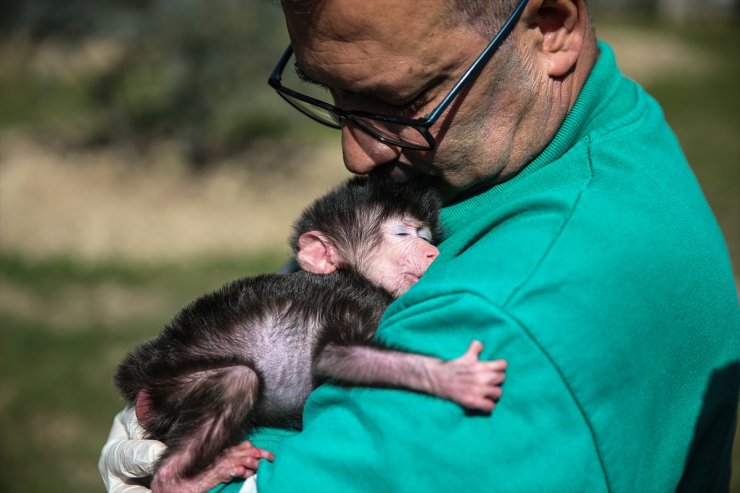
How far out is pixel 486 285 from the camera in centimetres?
208

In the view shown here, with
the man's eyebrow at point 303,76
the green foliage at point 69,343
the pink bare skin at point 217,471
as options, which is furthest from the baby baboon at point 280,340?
the green foliage at point 69,343

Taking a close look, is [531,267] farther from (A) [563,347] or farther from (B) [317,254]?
(B) [317,254]

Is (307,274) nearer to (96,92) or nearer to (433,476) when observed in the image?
(433,476)

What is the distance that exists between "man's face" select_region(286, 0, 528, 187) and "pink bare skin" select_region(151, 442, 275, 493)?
101cm

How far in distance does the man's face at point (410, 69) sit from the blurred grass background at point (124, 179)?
16.0 ft

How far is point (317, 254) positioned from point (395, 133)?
730 millimetres

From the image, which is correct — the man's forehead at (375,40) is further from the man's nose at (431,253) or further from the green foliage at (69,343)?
the green foliage at (69,343)

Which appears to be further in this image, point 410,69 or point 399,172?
point 399,172

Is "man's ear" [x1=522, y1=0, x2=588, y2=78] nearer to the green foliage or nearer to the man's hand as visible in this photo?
the man's hand

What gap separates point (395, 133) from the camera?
103 inches

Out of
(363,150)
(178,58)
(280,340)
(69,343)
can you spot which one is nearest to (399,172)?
(363,150)

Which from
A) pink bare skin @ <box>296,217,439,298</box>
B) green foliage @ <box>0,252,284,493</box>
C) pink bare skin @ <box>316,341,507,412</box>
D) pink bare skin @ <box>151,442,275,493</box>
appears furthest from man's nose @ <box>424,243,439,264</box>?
green foliage @ <box>0,252,284,493</box>

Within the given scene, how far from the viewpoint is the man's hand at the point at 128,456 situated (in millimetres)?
2752

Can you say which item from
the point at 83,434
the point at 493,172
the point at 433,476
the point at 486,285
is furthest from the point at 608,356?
the point at 83,434
